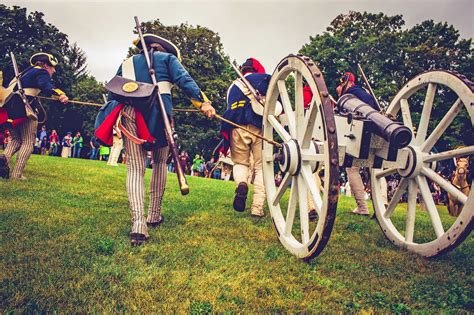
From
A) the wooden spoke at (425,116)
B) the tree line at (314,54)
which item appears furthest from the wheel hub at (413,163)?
the tree line at (314,54)

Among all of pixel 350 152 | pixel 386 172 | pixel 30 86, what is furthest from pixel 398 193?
pixel 30 86

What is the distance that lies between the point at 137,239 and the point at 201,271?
0.85 m

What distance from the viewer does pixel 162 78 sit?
3.63m

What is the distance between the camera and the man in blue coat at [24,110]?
571 cm

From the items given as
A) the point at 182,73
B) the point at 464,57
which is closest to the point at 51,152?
the point at 182,73

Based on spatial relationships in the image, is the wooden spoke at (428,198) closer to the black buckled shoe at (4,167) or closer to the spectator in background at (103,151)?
the black buckled shoe at (4,167)

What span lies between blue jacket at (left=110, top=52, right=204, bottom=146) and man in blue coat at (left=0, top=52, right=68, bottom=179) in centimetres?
252

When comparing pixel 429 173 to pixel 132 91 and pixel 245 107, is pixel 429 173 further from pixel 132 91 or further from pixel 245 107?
pixel 132 91

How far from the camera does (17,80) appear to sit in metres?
5.87

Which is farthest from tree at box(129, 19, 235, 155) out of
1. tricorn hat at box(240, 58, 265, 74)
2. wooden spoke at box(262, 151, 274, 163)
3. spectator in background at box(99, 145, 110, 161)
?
wooden spoke at box(262, 151, 274, 163)

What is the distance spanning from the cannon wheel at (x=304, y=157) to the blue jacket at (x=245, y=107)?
1.08 metres

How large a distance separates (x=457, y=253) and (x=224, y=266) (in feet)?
7.73

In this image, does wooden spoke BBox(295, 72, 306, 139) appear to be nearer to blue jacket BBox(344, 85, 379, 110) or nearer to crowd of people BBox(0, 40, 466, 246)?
crowd of people BBox(0, 40, 466, 246)

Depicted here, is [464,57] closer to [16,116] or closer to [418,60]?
[418,60]
